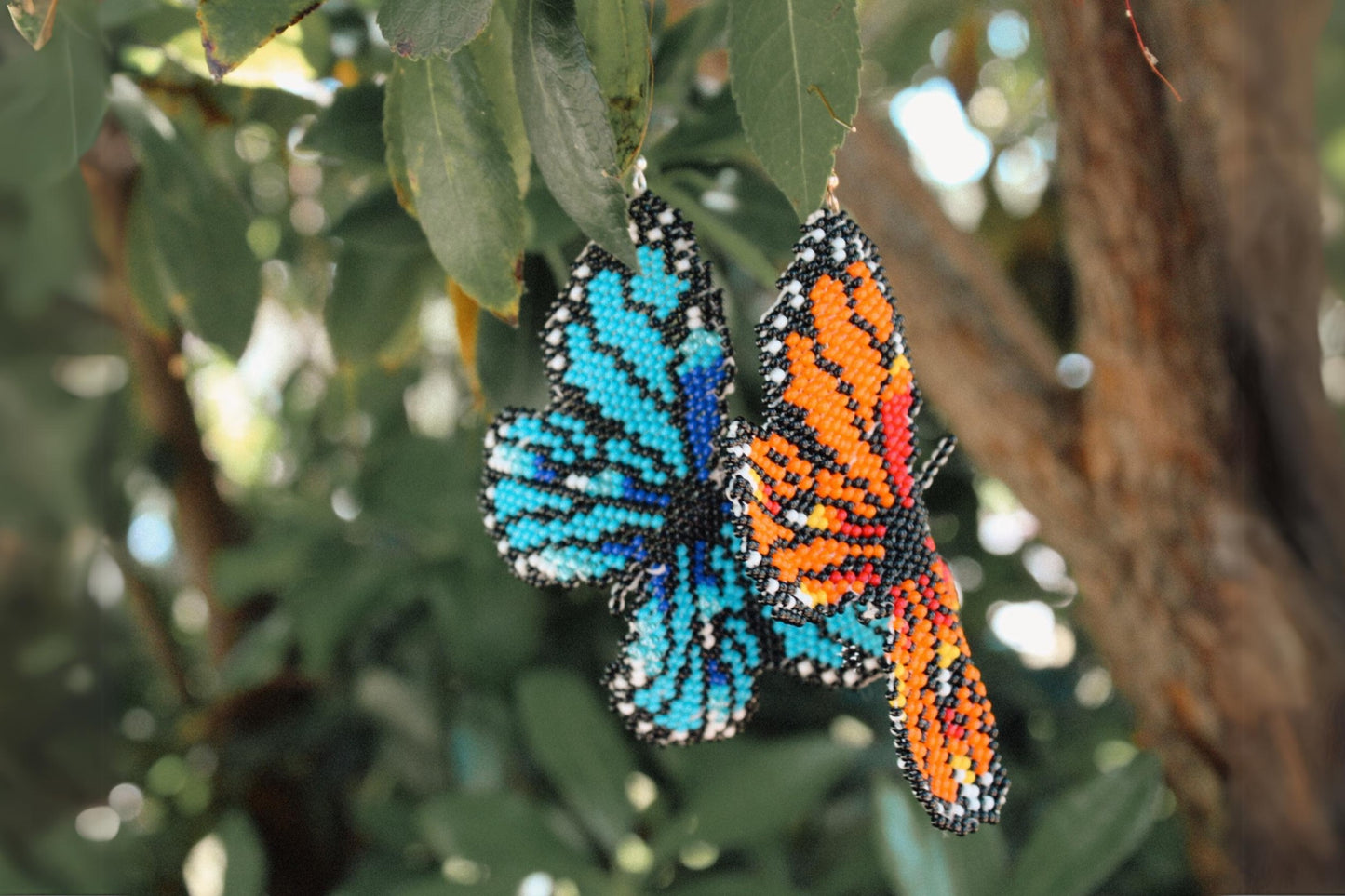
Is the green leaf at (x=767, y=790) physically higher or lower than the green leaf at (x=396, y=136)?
lower

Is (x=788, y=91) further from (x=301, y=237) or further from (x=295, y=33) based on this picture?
(x=301, y=237)

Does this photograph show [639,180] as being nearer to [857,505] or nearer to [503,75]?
[503,75]

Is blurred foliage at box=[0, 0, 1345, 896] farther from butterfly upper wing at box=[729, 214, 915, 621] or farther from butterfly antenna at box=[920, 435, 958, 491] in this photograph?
butterfly antenna at box=[920, 435, 958, 491]

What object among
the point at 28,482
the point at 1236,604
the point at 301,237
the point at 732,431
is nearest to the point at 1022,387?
the point at 1236,604

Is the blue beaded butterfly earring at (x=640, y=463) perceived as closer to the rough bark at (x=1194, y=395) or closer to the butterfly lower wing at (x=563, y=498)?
the butterfly lower wing at (x=563, y=498)

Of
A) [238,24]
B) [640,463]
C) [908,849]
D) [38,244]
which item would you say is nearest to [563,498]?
[640,463]

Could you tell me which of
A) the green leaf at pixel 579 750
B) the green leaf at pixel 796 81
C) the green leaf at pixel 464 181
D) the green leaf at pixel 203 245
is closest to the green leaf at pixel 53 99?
the green leaf at pixel 203 245
